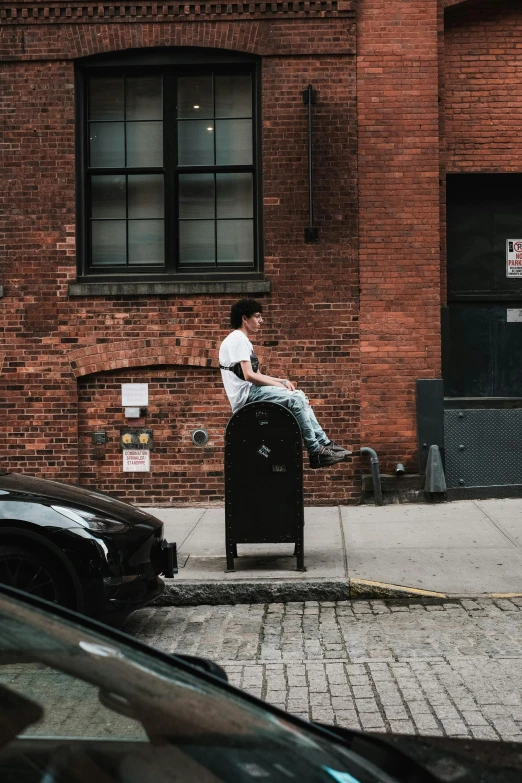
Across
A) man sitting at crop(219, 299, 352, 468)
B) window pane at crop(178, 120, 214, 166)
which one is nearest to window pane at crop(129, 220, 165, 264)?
window pane at crop(178, 120, 214, 166)

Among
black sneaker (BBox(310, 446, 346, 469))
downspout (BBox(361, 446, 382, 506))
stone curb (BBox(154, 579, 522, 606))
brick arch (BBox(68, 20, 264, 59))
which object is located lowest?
stone curb (BBox(154, 579, 522, 606))

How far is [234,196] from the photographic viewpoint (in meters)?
11.4

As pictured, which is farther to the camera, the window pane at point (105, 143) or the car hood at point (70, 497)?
the window pane at point (105, 143)

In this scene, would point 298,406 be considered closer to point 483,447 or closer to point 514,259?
point 483,447

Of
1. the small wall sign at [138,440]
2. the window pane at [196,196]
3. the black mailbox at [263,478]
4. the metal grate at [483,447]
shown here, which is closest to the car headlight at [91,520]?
the black mailbox at [263,478]

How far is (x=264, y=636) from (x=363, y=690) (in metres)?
1.36

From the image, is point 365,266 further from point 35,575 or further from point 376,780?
point 376,780

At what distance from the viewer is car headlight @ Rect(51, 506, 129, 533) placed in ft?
19.6

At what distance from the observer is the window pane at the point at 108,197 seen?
1145 cm

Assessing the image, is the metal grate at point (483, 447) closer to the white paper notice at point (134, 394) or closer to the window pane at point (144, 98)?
the white paper notice at point (134, 394)

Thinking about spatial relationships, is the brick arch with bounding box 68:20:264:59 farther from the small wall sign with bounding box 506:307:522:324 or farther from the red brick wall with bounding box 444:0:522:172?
the small wall sign with bounding box 506:307:522:324

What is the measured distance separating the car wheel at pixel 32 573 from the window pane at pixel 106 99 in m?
6.97

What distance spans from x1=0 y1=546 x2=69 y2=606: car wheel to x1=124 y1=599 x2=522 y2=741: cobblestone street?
0.78m

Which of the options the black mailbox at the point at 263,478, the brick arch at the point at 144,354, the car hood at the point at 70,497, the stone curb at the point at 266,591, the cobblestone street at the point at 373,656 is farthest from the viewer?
the brick arch at the point at 144,354
